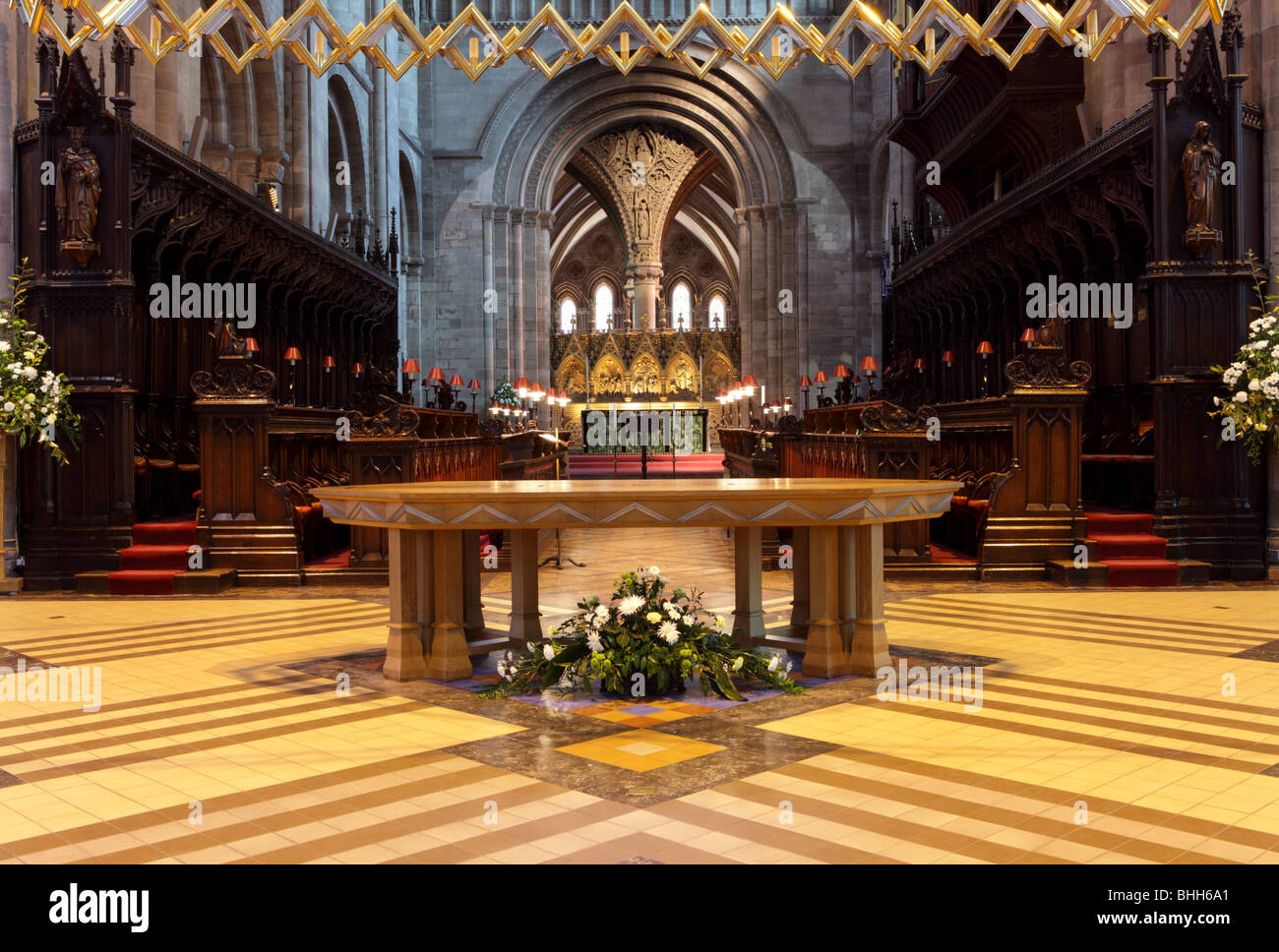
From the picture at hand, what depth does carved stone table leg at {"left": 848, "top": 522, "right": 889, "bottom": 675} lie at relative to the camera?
6.01 meters

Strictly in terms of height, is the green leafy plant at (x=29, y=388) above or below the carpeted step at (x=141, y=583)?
above

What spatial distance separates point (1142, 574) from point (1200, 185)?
3427 mm

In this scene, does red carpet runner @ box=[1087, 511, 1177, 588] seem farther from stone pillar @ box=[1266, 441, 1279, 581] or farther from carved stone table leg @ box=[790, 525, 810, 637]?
carved stone table leg @ box=[790, 525, 810, 637]

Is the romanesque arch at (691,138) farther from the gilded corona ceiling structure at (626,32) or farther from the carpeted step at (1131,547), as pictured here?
the gilded corona ceiling structure at (626,32)

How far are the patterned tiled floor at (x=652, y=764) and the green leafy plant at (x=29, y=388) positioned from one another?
296 cm

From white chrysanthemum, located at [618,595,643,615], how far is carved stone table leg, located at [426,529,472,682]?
94 centimetres

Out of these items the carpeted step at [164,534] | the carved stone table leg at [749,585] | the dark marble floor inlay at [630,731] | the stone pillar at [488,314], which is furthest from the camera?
the stone pillar at [488,314]

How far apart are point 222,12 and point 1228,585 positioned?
28.9ft

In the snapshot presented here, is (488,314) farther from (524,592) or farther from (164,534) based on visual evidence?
(524,592)

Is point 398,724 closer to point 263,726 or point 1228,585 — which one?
point 263,726

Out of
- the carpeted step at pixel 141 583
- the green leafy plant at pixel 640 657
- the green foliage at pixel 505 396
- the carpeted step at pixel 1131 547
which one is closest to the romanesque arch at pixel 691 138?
the green foliage at pixel 505 396

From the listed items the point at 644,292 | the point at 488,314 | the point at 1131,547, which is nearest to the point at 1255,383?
the point at 1131,547

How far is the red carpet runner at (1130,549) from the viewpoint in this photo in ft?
32.4

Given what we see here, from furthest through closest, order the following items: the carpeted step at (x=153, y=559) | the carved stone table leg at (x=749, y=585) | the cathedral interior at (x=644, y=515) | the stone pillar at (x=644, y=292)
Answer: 1. the stone pillar at (x=644, y=292)
2. the carpeted step at (x=153, y=559)
3. the carved stone table leg at (x=749, y=585)
4. the cathedral interior at (x=644, y=515)
